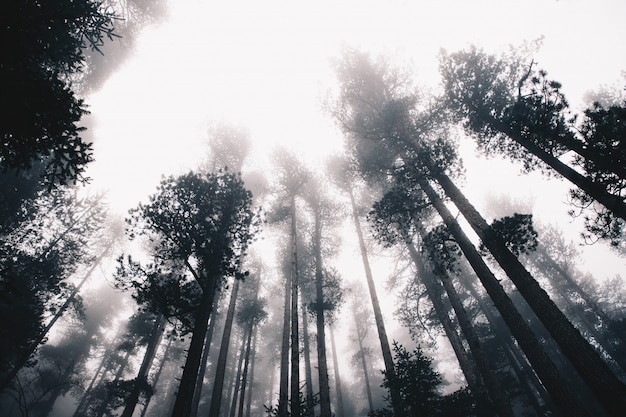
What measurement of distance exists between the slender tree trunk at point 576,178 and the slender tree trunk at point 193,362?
11854 mm

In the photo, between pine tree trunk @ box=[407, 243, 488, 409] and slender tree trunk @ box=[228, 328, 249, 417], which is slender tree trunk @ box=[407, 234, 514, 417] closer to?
pine tree trunk @ box=[407, 243, 488, 409]

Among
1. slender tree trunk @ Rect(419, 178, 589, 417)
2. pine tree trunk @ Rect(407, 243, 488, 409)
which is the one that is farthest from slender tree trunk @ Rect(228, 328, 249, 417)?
slender tree trunk @ Rect(419, 178, 589, 417)

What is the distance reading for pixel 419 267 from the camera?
1541cm

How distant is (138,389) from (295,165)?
627 inches

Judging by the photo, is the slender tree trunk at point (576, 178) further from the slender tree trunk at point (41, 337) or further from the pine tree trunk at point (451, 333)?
the slender tree trunk at point (41, 337)

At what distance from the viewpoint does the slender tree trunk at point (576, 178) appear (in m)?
7.23

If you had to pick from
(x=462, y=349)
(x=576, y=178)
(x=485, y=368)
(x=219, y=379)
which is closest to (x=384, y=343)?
(x=462, y=349)

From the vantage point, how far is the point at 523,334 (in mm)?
6512

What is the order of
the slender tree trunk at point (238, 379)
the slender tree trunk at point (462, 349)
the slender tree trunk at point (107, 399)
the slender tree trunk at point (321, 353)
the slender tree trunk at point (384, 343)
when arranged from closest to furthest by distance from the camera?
the slender tree trunk at point (462, 349)
the slender tree trunk at point (384, 343)
the slender tree trunk at point (321, 353)
the slender tree trunk at point (107, 399)
the slender tree trunk at point (238, 379)

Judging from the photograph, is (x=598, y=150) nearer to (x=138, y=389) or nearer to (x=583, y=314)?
(x=138, y=389)

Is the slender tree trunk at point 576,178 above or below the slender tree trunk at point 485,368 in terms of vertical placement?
above

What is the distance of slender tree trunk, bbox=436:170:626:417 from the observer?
199 inches

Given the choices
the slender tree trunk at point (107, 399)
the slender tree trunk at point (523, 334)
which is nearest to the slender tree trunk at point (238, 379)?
the slender tree trunk at point (107, 399)

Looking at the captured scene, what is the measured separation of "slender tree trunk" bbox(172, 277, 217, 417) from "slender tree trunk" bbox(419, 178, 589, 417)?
830 centimetres
